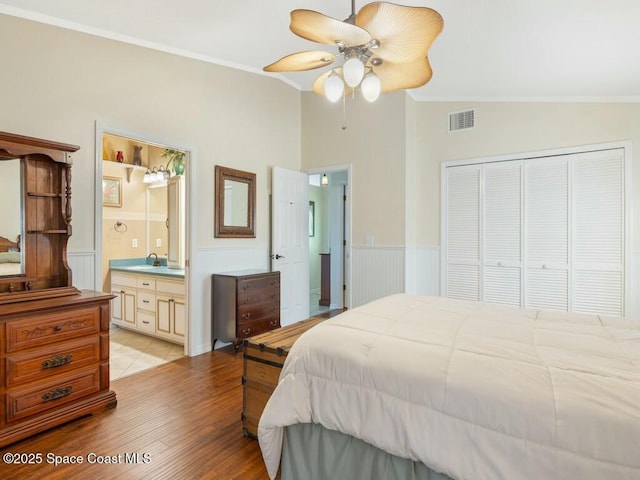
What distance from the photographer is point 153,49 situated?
324 cm

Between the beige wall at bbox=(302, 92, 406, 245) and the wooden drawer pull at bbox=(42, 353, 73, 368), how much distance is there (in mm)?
3157

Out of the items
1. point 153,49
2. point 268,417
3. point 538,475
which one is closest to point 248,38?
point 153,49

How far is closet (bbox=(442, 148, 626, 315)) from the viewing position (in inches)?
135

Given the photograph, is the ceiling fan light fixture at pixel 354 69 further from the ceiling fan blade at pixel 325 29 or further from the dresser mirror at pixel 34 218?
the dresser mirror at pixel 34 218

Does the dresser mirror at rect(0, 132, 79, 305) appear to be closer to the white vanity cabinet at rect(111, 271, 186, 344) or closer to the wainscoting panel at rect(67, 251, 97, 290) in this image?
the wainscoting panel at rect(67, 251, 97, 290)

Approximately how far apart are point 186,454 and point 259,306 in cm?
194

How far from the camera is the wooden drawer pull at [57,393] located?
2.19 m

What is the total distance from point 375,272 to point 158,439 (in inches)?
114

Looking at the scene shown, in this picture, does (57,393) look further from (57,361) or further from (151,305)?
(151,305)

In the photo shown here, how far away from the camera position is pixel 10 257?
Answer: 7.45ft

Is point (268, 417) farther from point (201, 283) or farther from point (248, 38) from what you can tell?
point (248, 38)

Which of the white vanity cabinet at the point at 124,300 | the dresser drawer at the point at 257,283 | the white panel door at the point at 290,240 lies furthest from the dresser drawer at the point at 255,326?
the white vanity cabinet at the point at 124,300

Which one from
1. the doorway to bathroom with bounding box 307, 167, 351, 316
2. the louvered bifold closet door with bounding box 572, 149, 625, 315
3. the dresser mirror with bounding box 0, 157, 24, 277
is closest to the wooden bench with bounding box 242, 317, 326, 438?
the dresser mirror with bounding box 0, 157, 24, 277

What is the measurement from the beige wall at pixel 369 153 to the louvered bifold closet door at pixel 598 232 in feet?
5.71
